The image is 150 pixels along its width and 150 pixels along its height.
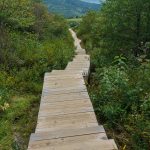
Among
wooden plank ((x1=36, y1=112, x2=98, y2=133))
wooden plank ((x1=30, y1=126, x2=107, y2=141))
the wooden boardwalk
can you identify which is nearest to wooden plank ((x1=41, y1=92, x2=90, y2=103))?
the wooden boardwalk

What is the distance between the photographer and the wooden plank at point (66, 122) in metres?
6.20

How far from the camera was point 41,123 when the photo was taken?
6398 millimetres

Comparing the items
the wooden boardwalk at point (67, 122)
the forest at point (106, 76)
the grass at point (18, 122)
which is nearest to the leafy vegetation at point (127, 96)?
the forest at point (106, 76)

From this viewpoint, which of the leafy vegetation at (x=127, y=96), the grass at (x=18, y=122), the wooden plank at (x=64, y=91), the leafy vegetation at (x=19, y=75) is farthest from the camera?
the wooden plank at (x=64, y=91)

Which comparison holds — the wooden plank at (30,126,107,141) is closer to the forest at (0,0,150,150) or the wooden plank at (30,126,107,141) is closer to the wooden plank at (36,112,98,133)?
the wooden plank at (36,112,98,133)

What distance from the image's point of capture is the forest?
21.5ft

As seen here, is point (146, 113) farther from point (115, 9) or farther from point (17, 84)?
point (115, 9)

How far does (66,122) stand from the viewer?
6441mm

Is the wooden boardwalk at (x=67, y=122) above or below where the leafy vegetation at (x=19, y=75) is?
above

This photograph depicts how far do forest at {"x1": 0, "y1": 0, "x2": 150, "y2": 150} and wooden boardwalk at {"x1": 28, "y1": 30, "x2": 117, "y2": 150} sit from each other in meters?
0.42

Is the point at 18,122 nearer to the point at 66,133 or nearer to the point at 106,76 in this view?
the point at 106,76

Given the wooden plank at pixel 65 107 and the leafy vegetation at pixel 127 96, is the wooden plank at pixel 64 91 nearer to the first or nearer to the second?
the leafy vegetation at pixel 127 96

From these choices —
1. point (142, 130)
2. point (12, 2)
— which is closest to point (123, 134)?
point (142, 130)

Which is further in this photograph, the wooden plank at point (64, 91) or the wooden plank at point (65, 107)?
the wooden plank at point (64, 91)
